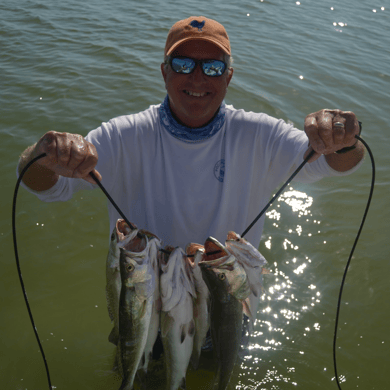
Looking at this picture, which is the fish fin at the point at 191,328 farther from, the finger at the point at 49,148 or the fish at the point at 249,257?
the finger at the point at 49,148

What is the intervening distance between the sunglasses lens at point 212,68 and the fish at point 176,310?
49.7 inches

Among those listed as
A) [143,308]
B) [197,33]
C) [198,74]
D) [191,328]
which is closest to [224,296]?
[191,328]

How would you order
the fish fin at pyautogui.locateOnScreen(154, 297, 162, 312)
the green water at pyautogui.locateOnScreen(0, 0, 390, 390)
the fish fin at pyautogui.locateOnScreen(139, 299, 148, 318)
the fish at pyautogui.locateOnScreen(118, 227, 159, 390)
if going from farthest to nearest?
the green water at pyautogui.locateOnScreen(0, 0, 390, 390)
the fish fin at pyautogui.locateOnScreen(154, 297, 162, 312)
the fish fin at pyautogui.locateOnScreen(139, 299, 148, 318)
the fish at pyautogui.locateOnScreen(118, 227, 159, 390)

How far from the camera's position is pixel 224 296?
2.49 m

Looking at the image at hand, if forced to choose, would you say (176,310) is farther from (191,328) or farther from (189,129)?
(189,129)

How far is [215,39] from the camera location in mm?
2844

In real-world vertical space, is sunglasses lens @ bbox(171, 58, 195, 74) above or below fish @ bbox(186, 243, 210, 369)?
above

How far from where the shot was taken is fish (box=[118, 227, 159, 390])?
235 centimetres

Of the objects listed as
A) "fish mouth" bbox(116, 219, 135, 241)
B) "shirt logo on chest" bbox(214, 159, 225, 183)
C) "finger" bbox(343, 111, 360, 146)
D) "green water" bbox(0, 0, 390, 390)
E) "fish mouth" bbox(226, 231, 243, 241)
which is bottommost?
"green water" bbox(0, 0, 390, 390)

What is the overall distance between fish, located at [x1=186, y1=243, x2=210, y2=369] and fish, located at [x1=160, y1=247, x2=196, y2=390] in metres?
0.05

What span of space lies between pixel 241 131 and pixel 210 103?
0.34 m

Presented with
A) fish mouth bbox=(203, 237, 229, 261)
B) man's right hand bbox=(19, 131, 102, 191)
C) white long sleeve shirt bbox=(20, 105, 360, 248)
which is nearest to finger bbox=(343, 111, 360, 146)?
white long sleeve shirt bbox=(20, 105, 360, 248)

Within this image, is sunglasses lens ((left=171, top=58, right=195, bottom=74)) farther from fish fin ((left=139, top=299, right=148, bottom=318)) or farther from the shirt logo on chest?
fish fin ((left=139, top=299, right=148, bottom=318))

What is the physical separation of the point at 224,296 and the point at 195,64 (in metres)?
1.60
